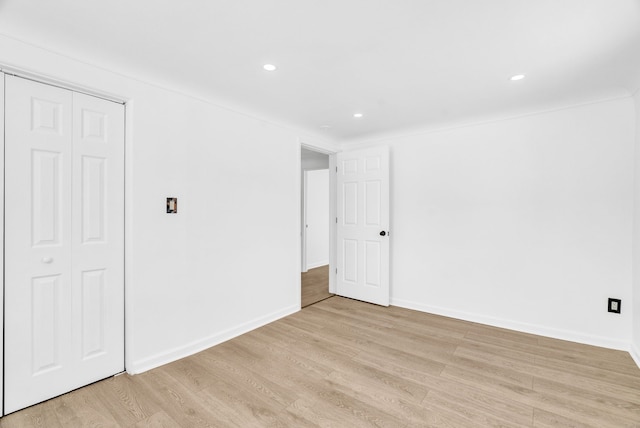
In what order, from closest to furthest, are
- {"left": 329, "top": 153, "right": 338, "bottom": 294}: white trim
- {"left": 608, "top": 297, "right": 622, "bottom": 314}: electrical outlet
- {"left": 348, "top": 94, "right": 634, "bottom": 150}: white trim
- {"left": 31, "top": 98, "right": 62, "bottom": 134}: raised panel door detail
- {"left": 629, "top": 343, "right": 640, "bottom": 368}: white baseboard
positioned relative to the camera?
{"left": 31, "top": 98, "right": 62, "bottom": 134}: raised panel door detail → {"left": 629, "top": 343, "right": 640, "bottom": 368}: white baseboard → {"left": 608, "top": 297, "right": 622, "bottom": 314}: electrical outlet → {"left": 348, "top": 94, "right": 634, "bottom": 150}: white trim → {"left": 329, "top": 153, "right": 338, "bottom": 294}: white trim

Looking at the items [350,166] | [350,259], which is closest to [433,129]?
[350,166]

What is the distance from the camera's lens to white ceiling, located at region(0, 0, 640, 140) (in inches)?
61.1

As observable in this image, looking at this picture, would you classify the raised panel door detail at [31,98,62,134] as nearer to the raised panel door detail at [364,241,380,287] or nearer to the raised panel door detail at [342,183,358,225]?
the raised panel door detail at [342,183,358,225]

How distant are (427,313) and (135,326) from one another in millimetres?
3124

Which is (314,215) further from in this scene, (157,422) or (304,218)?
(157,422)

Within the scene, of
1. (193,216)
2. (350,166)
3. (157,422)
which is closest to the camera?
(157,422)

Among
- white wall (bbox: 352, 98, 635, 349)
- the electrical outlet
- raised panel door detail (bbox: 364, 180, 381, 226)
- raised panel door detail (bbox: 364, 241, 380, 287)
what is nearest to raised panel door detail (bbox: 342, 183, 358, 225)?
raised panel door detail (bbox: 364, 180, 381, 226)

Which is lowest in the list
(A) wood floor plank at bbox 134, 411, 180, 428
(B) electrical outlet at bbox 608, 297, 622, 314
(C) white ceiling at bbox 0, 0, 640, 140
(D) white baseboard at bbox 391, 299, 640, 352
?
(A) wood floor plank at bbox 134, 411, 180, 428

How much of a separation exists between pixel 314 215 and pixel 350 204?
98.1 inches

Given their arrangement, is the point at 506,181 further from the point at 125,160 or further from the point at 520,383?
the point at 125,160

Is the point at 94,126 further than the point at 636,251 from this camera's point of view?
No

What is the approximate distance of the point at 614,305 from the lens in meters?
2.69

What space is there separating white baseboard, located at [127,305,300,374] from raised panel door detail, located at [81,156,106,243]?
3.35 ft

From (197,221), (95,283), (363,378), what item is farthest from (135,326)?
(363,378)
